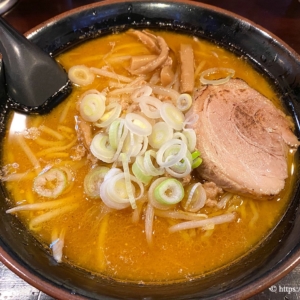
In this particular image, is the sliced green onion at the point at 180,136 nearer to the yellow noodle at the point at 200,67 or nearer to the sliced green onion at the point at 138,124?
the sliced green onion at the point at 138,124

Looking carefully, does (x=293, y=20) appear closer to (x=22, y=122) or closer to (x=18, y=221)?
(x=22, y=122)

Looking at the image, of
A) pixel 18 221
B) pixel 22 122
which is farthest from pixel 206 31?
pixel 18 221

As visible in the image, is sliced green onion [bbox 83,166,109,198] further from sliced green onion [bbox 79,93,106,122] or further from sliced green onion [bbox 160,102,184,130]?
sliced green onion [bbox 160,102,184,130]

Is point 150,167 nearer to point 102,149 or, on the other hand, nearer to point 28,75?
point 102,149

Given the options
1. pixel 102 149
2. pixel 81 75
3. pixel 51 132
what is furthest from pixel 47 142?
pixel 81 75

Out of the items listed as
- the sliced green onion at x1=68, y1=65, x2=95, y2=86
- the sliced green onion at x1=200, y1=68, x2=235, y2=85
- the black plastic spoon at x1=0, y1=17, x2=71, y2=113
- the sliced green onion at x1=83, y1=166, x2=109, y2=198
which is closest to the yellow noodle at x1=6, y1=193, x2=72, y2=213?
the sliced green onion at x1=83, y1=166, x2=109, y2=198

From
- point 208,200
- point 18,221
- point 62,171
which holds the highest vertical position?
point 208,200

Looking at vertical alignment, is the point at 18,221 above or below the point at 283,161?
below
